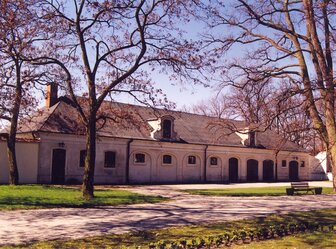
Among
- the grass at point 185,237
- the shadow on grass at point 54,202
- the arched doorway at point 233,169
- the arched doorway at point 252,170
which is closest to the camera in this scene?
the grass at point 185,237

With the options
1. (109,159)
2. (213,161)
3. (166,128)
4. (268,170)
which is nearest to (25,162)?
(109,159)

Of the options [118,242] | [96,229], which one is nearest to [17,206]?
[96,229]

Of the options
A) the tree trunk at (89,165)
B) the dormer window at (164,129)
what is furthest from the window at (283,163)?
the tree trunk at (89,165)

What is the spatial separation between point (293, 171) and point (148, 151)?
2013cm

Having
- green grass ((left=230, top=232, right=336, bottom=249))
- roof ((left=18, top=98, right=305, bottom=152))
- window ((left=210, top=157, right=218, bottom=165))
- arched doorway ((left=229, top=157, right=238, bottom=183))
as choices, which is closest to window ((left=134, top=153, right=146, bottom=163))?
roof ((left=18, top=98, right=305, bottom=152))

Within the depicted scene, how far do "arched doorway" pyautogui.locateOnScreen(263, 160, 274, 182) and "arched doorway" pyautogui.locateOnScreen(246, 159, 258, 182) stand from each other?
133 cm

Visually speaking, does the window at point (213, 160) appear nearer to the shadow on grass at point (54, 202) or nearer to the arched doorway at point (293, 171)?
the arched doorway at point (293, 171)

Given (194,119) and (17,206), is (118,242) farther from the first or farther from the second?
(194,119)

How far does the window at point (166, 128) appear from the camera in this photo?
35.4m

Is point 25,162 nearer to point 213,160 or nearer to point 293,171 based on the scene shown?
point 213,160

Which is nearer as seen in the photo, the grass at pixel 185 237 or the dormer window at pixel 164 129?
the grass at pixel 185 237

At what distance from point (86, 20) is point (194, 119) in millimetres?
24682

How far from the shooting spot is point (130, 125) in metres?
33.0

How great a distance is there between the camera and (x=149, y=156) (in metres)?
34.2
